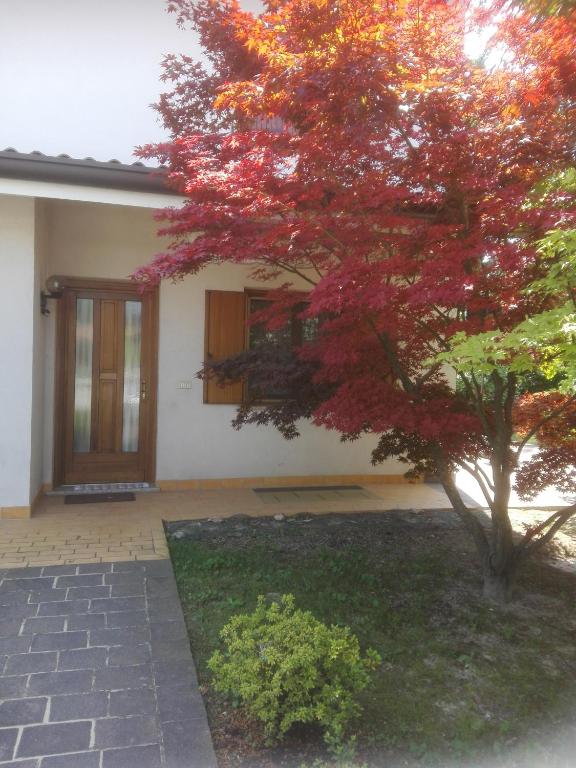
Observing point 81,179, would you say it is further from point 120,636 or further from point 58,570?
point 120,636

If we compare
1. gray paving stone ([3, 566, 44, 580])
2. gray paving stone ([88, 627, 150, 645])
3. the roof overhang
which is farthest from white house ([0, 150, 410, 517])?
gray paving stone ([88, 627, 150, 645])

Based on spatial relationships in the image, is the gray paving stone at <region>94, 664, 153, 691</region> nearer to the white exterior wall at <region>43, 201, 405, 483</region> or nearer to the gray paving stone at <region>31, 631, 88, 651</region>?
the gray paving stone at <region>31, 631, 88, 651</region>

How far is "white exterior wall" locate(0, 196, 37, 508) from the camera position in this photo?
5.46m

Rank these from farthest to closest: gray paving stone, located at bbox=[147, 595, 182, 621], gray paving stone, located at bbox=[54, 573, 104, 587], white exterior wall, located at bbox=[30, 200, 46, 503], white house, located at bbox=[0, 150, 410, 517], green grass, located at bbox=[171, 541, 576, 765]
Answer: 1. white house, located at bbox=[0, 150, 410, 517]
2. white exterior wall, located at bbox=[30, 200, 46, 503]
3. gray paving stone, located at bbox=[54, 573, 104, 587]
4. gray paving stone, located at bbox=[147, 595, 182, 621]
5. green grass, located at bbox=[171, 541, 576, 765]

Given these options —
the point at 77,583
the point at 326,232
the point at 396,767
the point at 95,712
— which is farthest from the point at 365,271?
the point at 77,583

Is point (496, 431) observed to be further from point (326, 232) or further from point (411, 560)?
point (326, 232)

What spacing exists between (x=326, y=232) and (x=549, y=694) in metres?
2.92

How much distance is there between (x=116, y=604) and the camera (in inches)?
151

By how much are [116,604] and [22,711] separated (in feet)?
3.82

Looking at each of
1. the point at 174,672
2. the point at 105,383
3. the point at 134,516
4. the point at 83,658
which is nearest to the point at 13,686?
the point at 83,658

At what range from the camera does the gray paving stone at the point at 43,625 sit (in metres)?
3.46

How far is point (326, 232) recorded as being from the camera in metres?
3.63

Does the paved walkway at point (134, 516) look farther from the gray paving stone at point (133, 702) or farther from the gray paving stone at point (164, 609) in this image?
the gray paving stone at point (133, 702)

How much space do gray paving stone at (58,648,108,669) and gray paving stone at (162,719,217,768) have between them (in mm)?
712
